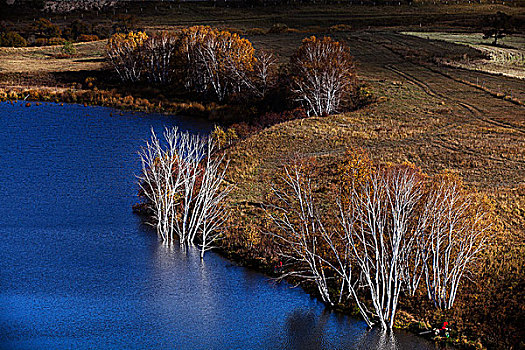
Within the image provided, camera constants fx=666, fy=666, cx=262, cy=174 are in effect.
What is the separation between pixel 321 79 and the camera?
80750 mm

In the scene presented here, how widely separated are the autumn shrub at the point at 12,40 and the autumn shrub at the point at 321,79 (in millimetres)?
85226

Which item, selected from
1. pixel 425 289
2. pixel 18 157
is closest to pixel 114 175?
pixel 18 157

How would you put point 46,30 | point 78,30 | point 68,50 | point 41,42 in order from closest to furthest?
point 68,50
point 41,42
point 78,30
point 46,30

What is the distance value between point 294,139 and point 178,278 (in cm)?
3067

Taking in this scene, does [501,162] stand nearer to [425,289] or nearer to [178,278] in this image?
[425,289]

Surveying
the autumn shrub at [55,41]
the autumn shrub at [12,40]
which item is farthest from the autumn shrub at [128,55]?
the autumn shrub at [55,41]

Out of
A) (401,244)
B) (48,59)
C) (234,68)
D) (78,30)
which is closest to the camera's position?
(401,244)

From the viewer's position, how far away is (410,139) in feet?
218

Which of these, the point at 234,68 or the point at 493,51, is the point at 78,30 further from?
the point at 493,51

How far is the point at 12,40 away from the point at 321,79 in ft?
303

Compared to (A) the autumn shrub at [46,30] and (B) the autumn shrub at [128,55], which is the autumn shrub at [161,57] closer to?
(B) the autumn shrub at [128,55]

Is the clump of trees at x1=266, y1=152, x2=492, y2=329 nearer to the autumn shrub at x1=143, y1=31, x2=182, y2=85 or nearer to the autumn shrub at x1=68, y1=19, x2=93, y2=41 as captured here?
the autumn shrub at x1=143, y1=31, x2=182, y2=85

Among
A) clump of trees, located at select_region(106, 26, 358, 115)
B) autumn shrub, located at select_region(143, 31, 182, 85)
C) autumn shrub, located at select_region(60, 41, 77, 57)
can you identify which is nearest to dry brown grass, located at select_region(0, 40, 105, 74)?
autumn shrub, located at select_region(60, 41, 77, 57)

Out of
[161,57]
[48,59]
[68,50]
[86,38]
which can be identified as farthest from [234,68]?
[86,38]
